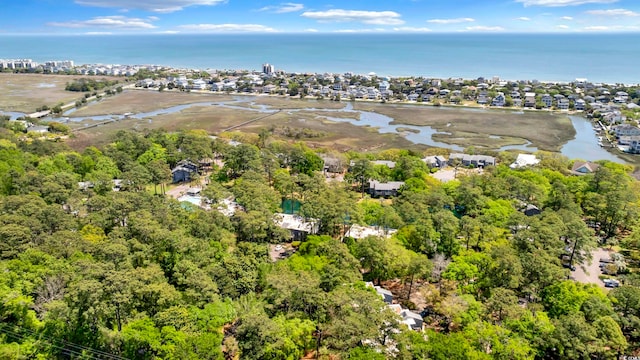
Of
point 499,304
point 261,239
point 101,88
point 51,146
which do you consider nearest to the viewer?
point 499,304

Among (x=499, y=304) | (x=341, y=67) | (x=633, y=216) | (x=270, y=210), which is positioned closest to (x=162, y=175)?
(x=270, y=210)

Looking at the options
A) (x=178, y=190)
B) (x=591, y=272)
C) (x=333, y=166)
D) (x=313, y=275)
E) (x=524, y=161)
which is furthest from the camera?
(x=524, y=161)

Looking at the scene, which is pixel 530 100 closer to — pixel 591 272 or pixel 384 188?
pixel 384 188

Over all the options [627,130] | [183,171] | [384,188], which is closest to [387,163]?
[384,188]

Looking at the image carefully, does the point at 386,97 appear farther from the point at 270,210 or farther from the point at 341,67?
the point at 270,210

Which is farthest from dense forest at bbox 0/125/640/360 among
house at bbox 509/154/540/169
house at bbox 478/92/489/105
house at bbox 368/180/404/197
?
house at bbox 478/92/489/105

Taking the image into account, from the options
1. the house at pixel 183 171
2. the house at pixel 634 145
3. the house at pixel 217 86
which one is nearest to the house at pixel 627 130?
the house at pixel 634 145
